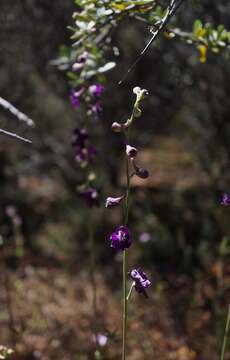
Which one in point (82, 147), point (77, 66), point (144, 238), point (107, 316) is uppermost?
point (144, 238)

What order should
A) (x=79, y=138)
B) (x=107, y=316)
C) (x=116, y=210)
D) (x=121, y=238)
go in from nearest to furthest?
1. (x=121, y=238)
2. (x=79, y=138)
3. (x=107, y=316)
4. (x=116, y=210)

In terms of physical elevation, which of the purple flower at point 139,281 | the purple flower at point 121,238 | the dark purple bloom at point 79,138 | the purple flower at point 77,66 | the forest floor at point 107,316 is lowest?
the purple flower at point 139,281

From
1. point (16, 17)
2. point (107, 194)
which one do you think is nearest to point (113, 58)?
point (16, 17)

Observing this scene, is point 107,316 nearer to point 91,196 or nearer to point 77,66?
point 91,196

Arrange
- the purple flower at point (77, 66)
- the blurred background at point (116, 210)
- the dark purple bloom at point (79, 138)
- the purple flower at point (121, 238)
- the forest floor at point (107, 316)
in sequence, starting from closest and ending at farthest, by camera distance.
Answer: the purple flower at point (121, 238) → the purple flower at point (77, 66) → the dark purple bloom at point (79, 138) → the forest floor at point (107, 316) → the blurred background at point (116, 210)

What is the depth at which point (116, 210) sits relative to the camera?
5.43 metres

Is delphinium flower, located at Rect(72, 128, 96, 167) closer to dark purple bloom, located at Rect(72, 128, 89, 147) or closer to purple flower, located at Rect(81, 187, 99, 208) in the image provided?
dark purple bloom, located at Rect(72, 128, 89, 147)

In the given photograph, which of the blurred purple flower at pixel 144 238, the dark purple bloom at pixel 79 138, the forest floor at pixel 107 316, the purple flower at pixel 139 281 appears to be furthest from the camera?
the blurred purple flower at pixel 144 238

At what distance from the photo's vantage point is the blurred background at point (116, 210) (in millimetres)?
3756

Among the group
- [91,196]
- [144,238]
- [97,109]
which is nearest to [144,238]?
[144,238]

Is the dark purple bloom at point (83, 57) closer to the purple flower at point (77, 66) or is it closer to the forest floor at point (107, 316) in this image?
the purple flower at point (77, 66)

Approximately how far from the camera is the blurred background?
3756mm

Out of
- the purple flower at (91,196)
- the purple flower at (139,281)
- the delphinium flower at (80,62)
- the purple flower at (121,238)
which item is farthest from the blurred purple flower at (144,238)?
the purple flower at (121,238)

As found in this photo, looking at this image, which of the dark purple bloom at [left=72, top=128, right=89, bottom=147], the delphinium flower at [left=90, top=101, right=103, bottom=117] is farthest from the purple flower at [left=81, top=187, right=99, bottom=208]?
the delphinium flower at [left=90, top=101, right=103, bottom=117]
